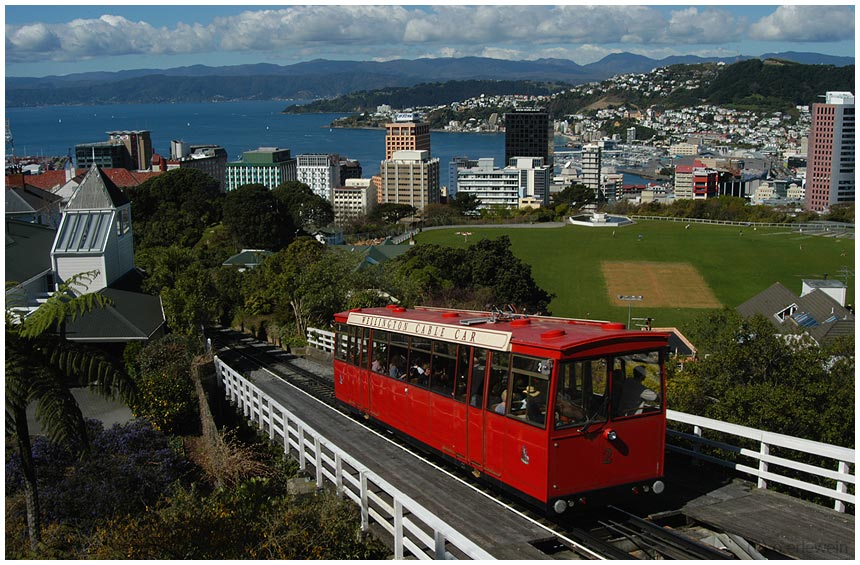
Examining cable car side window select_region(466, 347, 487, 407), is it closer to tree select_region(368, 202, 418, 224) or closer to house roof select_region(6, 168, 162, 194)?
house roof select_region(6, 168, 162, 194)

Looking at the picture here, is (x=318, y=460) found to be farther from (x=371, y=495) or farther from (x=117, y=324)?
(x=117, y=324)

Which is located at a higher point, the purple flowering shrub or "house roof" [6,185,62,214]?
"house roof" [6,185,62,214]

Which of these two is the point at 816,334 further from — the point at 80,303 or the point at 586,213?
the point at 586,213

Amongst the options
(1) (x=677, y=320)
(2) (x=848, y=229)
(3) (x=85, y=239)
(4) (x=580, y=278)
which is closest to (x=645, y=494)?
(3) (x=85, y=239)

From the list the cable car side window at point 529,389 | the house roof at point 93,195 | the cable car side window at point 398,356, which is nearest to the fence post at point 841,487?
the cable car side window at point 529,389

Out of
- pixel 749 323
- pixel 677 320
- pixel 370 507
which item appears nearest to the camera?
pixel 370 507

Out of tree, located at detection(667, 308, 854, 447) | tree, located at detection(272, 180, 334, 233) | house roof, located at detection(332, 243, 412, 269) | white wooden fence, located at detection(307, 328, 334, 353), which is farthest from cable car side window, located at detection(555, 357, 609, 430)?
tree, located at detection(272, 180, 334, 233)

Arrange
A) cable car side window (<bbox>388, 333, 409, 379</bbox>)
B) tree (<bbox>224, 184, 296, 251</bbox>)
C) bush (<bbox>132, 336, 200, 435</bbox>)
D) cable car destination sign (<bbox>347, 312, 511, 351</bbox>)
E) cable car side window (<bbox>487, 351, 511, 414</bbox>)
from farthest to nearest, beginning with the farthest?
tree (<bbox>224, 184, 296, 251</bbox>)
bush (<bbox>132, 336, 200, 435</bbox>)
cable car side window (<bbox>388, 333, 409, 379</bbox>)
cable car destination sign (<bbox>347, 312, 511, 351</bbox>)
cable car side window (<bbox>487, 351, 511, 414</bbox>)
